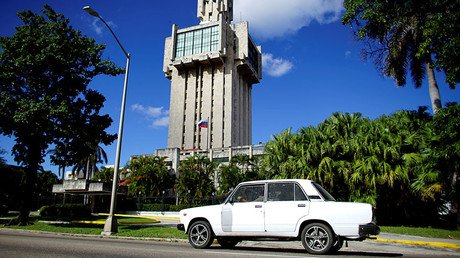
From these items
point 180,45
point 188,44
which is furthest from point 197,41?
point 180,45

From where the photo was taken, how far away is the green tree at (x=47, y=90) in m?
18.4

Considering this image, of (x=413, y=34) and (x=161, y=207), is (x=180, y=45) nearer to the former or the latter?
(x=161, y=207)

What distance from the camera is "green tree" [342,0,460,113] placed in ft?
50.8

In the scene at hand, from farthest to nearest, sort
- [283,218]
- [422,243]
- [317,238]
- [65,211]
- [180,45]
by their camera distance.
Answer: [180,45], [65,211], [422,243], [283,218], [317,238]

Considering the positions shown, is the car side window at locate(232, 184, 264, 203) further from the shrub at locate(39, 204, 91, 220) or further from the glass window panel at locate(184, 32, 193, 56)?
the glass window panel at locate(184, 32, 193, 56)

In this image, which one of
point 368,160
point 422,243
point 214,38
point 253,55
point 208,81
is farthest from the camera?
point 253,55

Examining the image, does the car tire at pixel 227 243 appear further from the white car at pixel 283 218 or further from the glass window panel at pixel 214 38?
the glass window panel at pixel 214 38

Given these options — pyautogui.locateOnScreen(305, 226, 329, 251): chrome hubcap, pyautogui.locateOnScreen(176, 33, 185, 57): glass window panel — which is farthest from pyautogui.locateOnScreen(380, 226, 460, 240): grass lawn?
pyautogui.locateOnScreen(176, 33, 185, 57): glass window panel

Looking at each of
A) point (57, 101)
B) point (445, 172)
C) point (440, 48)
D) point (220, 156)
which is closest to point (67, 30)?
point (57, 101)

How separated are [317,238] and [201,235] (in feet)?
10.1

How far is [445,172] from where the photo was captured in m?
19.1

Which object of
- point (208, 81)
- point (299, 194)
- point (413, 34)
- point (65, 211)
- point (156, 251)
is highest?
point (208, 81)

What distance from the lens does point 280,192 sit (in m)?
8.37

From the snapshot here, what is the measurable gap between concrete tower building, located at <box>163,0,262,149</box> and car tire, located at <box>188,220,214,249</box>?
71.5m
